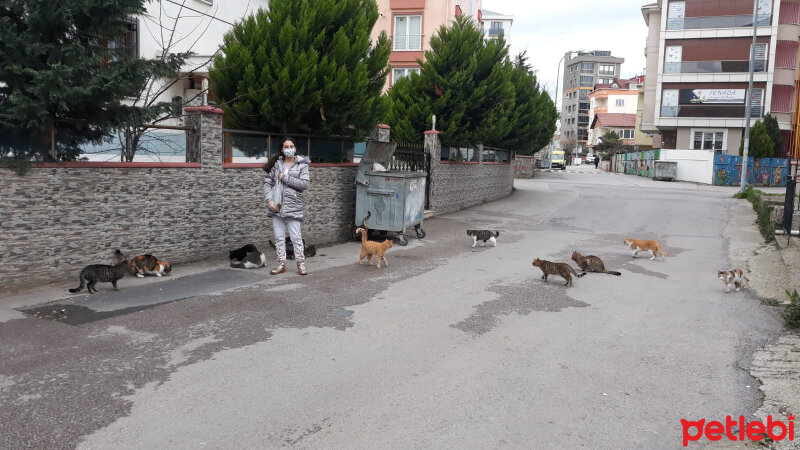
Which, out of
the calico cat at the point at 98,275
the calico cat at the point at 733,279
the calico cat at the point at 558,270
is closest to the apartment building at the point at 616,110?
the calico cat at the point at 733,279

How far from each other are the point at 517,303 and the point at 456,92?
12.6 metres

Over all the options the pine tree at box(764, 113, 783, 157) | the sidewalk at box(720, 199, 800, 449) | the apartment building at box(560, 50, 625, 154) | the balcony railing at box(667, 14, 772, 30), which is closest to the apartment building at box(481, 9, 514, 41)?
the apartment building at box(560, 50, 625, 154)

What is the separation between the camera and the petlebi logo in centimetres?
404

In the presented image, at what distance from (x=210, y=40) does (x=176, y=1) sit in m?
2.28

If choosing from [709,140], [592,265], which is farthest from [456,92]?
[709,140]

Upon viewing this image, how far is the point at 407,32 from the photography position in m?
33.3

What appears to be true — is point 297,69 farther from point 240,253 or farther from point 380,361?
point 380,361

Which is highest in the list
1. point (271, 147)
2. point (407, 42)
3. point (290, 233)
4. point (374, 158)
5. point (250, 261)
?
point (407, 42)

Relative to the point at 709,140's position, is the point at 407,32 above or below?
above

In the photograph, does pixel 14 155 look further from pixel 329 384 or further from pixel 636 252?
pixel 636 252

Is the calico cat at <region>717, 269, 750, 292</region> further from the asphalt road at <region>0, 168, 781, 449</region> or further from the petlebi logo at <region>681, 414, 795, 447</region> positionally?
the petlebi logo at <region>681, 414, 795, 447</region>

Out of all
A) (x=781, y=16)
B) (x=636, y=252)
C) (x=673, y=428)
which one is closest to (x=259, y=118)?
(x=636, y=252)

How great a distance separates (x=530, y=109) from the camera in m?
28.2

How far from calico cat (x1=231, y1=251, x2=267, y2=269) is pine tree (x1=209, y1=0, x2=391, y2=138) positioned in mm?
2942
